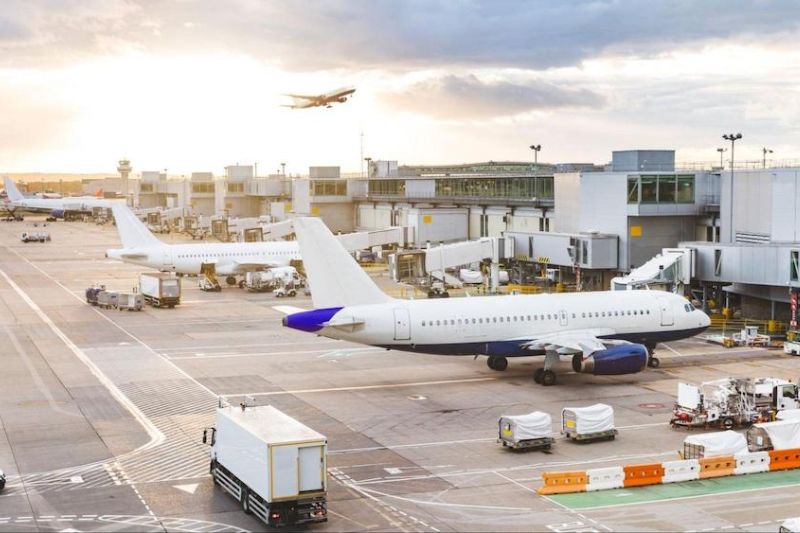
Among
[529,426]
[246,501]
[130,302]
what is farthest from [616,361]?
[130,302]

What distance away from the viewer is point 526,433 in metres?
39.2

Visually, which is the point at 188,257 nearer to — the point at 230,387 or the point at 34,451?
the point at 230,387

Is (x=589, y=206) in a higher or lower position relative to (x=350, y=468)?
higher

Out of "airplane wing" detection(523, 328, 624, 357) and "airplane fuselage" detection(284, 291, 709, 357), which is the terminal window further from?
"airplane wing" detection(523, 328, 624, 357)

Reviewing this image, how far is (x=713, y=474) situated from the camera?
3619cm

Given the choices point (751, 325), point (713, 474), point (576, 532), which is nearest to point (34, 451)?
point (576, 532)

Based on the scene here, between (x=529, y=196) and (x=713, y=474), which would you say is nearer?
(x=713, y=474)

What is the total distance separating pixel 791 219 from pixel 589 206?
64.0 ft

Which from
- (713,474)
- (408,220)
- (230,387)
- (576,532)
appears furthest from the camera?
(408,220)

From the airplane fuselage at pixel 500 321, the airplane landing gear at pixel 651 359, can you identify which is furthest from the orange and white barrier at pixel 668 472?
the airplane landing gear at pixel 651 359

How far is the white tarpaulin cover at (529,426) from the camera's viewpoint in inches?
1538

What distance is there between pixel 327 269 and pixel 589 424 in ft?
54.6

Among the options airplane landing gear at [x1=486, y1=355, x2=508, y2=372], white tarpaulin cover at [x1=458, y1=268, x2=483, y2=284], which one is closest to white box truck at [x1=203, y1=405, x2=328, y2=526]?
airplane landing gear at [x1=486, y1=355, x2=508, y2=372]

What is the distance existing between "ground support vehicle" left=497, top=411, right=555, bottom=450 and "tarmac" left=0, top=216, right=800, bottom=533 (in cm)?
55
